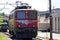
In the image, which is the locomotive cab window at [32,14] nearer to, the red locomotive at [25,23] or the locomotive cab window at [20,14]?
the red locomotive at [25,23]

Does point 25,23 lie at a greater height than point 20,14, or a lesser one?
lesser

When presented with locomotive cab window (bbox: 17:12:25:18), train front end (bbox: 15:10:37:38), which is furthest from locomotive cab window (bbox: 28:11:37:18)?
locomotive cab window (bbox: 17:12:25:18)

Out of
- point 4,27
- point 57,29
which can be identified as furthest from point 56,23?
point 4,27

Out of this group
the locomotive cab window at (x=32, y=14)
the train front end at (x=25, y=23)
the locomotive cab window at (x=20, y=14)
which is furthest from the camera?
the locomotive cab window at (x=20, y=14)

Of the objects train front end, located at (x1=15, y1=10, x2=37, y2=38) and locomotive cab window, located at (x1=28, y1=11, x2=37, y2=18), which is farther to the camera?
locomotive cab window, located at (x1=28, y1=11, x2=37, y2=18)

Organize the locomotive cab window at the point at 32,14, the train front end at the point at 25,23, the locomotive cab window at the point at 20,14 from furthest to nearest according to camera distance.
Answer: the locomotive cab window at the point at 20,14 → the locomotive cab window at the point at 32,14 → the train front end at the point at 25,23

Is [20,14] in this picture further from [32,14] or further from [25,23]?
[32,14]

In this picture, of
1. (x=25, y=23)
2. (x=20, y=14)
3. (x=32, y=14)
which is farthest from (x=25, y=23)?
(x=32, y=14)

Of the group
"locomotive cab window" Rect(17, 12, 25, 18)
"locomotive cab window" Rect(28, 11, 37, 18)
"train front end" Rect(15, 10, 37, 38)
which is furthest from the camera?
"locomotive cab window" Rect(17, 12, 25, 18)

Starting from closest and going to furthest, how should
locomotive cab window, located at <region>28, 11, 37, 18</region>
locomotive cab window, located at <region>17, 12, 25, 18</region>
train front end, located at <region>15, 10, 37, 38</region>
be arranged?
train front end, located at <region>15, 10, 37, 38</region> → locomotive cab window, located at <region>28, 11, 37, 18</region> → locomotive cab window, located at <region>17, 12, 25, 18</region>

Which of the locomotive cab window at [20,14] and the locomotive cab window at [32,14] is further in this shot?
the locomotive cab window at [20,14]

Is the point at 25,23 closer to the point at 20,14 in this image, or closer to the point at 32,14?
the point at 20,14

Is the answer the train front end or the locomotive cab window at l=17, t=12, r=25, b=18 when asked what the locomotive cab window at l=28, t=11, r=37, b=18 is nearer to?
the train front end

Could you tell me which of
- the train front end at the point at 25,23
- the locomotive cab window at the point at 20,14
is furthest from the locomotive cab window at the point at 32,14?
the locomotive cab window at the point at 20,14
